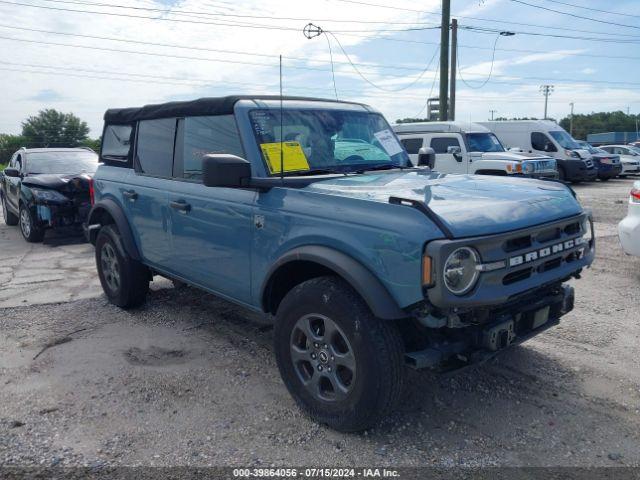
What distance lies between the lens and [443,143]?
15.0 meters

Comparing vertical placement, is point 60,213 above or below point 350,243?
below

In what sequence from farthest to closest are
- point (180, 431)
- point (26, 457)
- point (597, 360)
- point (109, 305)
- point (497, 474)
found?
point (109, 305), point (597, 360), point (180, 431), point (26, 457), point (497, 474)

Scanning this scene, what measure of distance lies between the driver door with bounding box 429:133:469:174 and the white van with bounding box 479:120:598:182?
17.7ft

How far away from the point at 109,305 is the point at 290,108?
3.02m

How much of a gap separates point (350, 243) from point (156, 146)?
8.72 ft

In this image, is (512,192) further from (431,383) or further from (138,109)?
(138,109)

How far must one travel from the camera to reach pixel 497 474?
2.81 m

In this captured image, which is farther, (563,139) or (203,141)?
(563,139)

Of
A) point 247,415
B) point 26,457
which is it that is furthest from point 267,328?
point 26,457

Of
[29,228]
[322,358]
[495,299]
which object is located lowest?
[29,228]

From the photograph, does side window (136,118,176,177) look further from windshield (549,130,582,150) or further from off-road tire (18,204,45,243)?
windshield (549,130,582,150)

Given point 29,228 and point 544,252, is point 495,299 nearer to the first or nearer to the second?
point 544,252

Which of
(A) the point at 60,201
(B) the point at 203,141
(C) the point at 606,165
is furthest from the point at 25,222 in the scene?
(C) the point at 606,165

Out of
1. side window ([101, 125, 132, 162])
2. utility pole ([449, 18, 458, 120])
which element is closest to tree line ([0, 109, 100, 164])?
utility pole ([449, 18, 458, 120])
